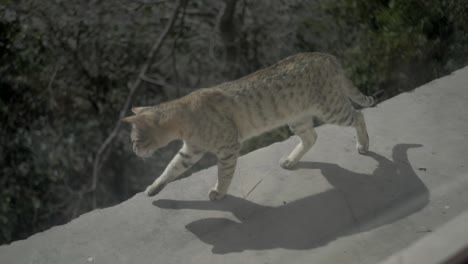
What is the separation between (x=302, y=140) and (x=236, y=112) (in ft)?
1.70

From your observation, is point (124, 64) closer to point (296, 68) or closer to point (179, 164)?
point (179, 164)

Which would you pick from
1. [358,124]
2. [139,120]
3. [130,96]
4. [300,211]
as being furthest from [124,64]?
[300,211]

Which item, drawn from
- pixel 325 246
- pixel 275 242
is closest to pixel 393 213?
pixel 325 246

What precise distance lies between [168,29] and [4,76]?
1271 millimetres

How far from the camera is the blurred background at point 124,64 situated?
4.12 metres

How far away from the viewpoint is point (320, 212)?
291cm

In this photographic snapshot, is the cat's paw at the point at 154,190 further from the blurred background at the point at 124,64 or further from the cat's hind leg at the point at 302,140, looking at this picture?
the blurred background at the point at 124,64

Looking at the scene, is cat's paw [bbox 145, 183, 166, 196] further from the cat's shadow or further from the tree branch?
the tree branch

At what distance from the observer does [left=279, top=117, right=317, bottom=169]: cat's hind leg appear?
328cm

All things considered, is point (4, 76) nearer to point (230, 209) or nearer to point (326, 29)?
point (230, 209)

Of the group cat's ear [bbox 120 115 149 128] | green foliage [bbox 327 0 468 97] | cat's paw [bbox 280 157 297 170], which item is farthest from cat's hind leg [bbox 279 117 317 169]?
green foliage [bbox 327 0 468 97]

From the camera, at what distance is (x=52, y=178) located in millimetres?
4148

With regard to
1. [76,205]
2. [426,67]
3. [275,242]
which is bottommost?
[76,205]

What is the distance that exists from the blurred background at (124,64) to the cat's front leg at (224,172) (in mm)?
1030
